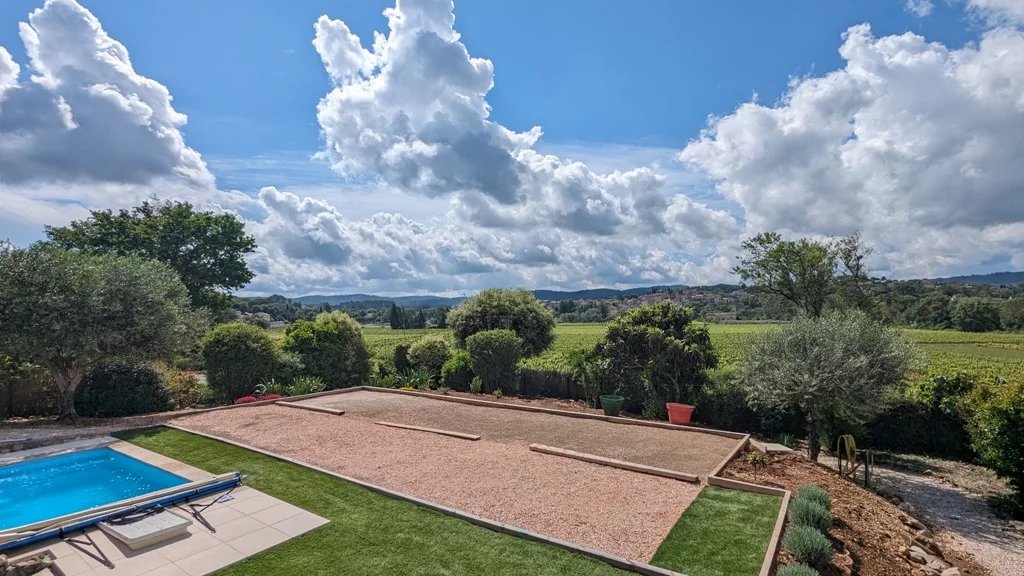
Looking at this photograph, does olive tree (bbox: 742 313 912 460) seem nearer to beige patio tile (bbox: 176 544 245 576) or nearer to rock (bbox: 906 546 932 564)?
rock (bbox: 906 546 932 564)

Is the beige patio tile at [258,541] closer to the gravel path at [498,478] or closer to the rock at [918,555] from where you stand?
the gravel path at [498,478]

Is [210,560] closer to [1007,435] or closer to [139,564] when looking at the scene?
[139,564]

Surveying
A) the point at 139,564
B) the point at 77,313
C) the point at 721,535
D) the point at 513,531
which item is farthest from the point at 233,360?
the point at 721,535

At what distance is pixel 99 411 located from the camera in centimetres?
1316

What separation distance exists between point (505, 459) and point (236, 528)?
453cm

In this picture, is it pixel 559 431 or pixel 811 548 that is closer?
pixel 811 548

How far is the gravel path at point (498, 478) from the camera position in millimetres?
6430

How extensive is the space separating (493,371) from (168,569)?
12.8 meters

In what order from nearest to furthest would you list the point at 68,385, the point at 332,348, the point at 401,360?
the point at 68,385 → the point at 332,348 → the point at 401,360

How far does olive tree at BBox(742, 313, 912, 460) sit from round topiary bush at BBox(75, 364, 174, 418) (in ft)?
50.5

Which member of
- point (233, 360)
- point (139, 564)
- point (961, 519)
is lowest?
point (961, 519)

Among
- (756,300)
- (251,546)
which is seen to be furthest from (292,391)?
(756,300)

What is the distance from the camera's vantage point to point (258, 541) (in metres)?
5.97

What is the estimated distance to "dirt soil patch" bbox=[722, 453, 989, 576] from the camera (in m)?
6.23
